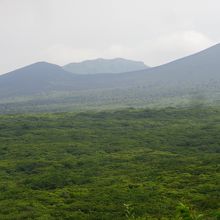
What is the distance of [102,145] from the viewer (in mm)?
92562

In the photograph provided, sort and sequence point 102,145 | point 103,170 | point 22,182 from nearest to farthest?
point 22,182 < point 103,170 < point 102,145

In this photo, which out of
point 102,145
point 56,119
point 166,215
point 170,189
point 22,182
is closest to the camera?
point 166,215

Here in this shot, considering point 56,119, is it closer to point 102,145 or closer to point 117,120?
point 117,120

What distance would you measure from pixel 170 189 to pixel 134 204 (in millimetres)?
6892

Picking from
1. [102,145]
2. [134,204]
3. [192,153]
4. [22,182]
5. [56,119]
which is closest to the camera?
[134,204]

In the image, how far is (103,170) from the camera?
Answer: 67500 millimetres

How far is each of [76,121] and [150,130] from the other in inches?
1267

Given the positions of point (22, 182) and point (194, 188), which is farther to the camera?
point (22, 182)

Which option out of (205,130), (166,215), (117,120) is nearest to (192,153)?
(205,130)

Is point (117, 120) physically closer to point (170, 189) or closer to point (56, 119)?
point (56, 119)

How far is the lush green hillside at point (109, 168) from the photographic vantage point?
148ft

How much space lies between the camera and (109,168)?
227 ft

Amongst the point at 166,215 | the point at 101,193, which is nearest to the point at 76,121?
the point at 101,193

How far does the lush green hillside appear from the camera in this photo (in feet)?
148
